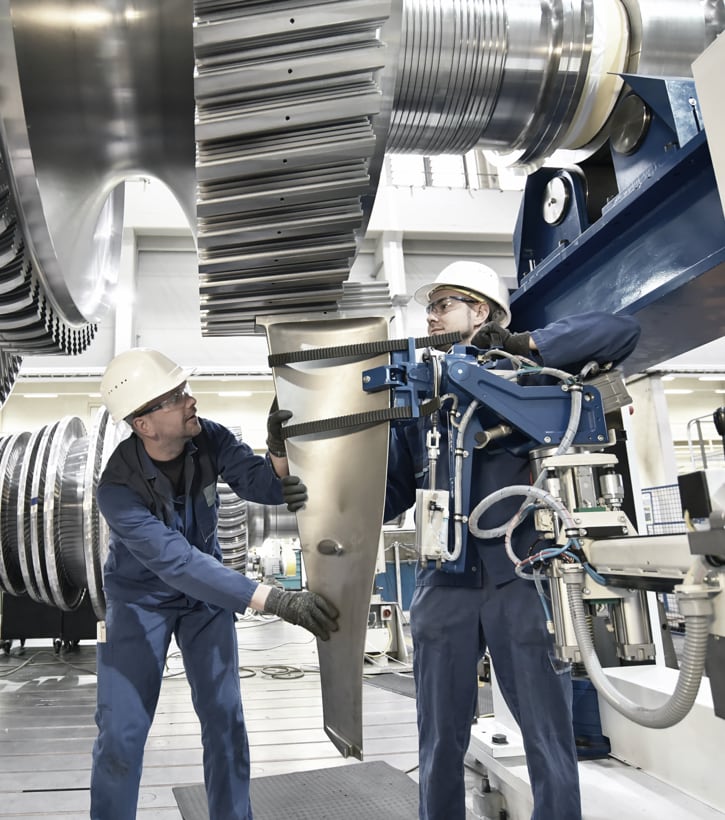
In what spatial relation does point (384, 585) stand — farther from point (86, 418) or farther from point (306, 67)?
point (306, 67)

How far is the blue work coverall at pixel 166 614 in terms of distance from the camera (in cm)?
165

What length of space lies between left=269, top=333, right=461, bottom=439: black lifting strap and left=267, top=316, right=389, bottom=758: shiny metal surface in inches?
0.7

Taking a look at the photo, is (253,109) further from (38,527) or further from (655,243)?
(38,527)

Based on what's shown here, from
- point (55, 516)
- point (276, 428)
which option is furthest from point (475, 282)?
point (55, 516)

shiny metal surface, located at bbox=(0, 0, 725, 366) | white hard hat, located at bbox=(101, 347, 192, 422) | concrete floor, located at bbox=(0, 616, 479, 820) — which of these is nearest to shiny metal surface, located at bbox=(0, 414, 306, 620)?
concrete floor, located at bbox=(0, 616, 479, 820)

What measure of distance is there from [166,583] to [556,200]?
153 centimetres

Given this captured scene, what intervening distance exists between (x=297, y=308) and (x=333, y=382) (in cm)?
17

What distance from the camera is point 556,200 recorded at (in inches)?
72.9

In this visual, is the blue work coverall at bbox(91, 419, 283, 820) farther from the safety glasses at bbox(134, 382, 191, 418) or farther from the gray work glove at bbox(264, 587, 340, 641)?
the gray work glove at bbox(264, 587, 340, 641)

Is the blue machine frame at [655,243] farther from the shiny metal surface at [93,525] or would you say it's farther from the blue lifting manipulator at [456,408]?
the shiny metal surface at [93,525]

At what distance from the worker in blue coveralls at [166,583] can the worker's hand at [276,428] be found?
0.01 m

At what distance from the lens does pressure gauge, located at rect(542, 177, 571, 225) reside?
181 cm

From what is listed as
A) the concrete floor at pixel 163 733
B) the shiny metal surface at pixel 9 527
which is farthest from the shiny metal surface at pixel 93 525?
the concrete floor at pixel 163 733

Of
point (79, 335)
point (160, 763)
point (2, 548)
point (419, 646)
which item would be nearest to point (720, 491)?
point (419, 646)
